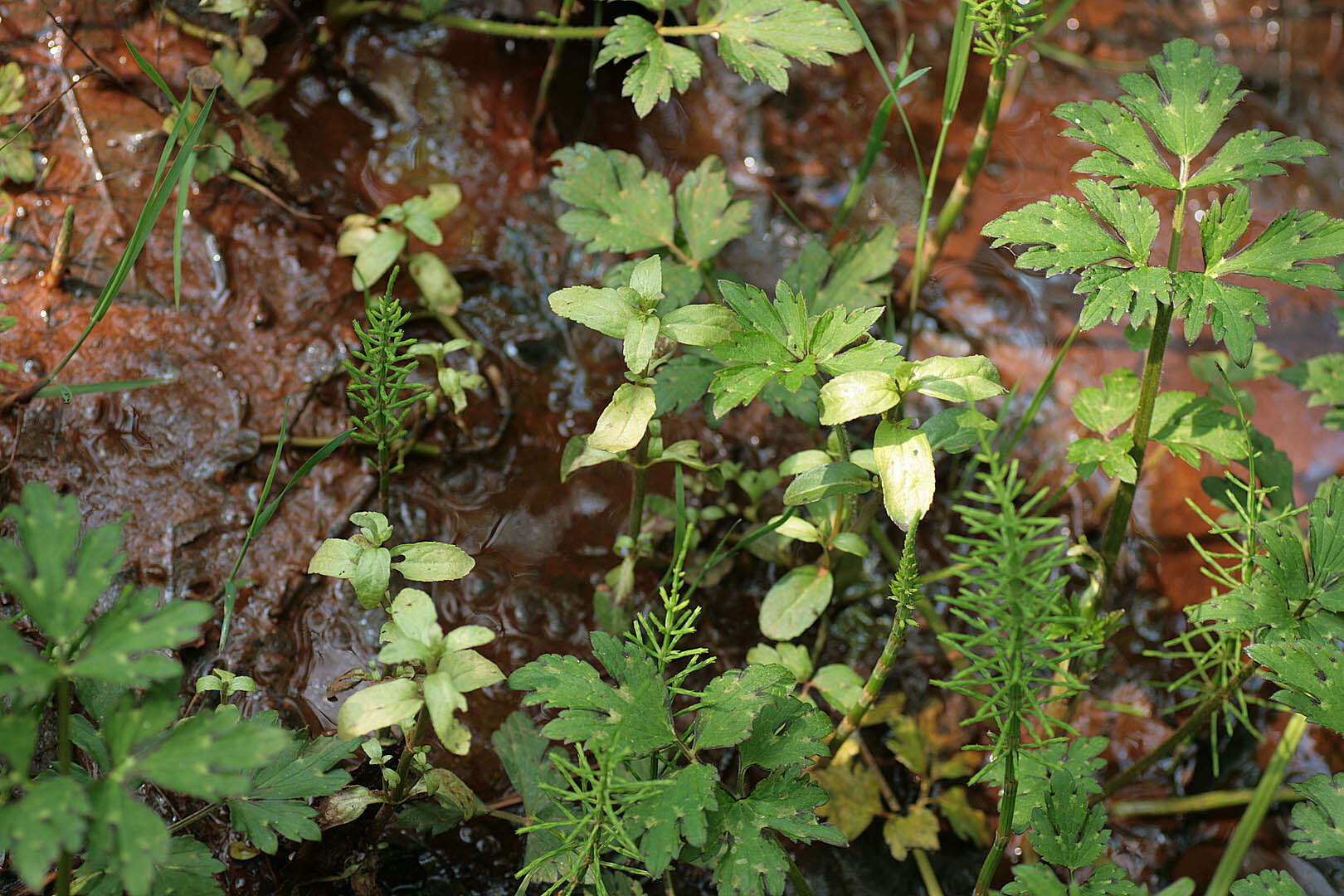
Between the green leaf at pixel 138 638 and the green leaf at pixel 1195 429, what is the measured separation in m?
1.92

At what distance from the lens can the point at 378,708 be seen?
1563 millimetres

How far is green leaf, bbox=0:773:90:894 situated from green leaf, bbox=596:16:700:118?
176 centimetres

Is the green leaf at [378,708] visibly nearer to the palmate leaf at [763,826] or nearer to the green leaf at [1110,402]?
the palmate leaf at [763,826]

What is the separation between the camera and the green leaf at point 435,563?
5.64ft

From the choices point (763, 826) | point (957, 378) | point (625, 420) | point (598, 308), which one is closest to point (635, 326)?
point (598, 308)

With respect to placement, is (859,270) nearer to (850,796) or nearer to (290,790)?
(850,796)

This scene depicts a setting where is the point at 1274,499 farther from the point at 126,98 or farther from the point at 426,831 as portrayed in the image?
the point at 126,98

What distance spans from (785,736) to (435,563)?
28.2 inches

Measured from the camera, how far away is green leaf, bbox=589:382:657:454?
1817mm

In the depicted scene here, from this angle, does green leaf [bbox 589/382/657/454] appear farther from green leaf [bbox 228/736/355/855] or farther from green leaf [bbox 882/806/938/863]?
green leaf [bbox 882/806/938/863]

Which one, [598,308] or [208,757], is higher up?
[598,308]

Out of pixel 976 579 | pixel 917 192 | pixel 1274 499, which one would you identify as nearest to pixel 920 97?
pixel 917 192

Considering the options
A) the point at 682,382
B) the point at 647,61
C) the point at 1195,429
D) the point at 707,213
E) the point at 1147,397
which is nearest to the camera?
the point at 1147,397

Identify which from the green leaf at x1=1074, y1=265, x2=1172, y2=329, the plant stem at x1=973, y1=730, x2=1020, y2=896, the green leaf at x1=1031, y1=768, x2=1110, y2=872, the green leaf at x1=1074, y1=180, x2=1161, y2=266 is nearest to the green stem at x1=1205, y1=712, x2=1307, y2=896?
the green leaf at x1=1031, y1=768, x2=1110, y2=872
